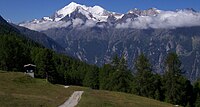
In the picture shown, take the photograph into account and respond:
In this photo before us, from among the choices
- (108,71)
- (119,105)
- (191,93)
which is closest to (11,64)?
(108,71)

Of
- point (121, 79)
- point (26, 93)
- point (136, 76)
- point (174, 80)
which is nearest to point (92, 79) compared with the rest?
point (121, 79)

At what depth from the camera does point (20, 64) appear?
145000mm

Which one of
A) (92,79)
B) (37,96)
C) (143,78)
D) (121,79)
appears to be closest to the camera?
(37,96)

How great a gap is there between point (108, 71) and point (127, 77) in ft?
54.6

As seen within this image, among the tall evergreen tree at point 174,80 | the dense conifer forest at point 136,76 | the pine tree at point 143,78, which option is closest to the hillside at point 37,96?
the tall evergreen tree at point 174,80

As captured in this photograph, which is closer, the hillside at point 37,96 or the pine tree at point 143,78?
the hillside at point 37,96

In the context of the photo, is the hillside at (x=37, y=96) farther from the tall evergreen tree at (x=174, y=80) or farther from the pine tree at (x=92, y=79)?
the pine tree at (x=92, y=79)

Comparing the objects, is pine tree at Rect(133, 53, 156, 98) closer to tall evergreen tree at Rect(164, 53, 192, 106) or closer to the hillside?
tall evergreen tree at Rect(164, 53, 192, 106)

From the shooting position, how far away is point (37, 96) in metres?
75.2

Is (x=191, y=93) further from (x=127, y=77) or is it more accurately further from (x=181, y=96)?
(x=127, y=77)

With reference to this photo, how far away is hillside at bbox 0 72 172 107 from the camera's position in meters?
65.1

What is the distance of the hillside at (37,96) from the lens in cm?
6512

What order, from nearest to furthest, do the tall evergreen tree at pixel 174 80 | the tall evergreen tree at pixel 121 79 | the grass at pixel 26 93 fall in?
the grass at pixel 26 93 < the tall evergreen tree at pixel 174 80 < the tall evergreen tree at pixel 121 79

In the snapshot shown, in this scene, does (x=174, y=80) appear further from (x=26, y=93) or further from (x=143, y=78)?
(x=26, y=93)
